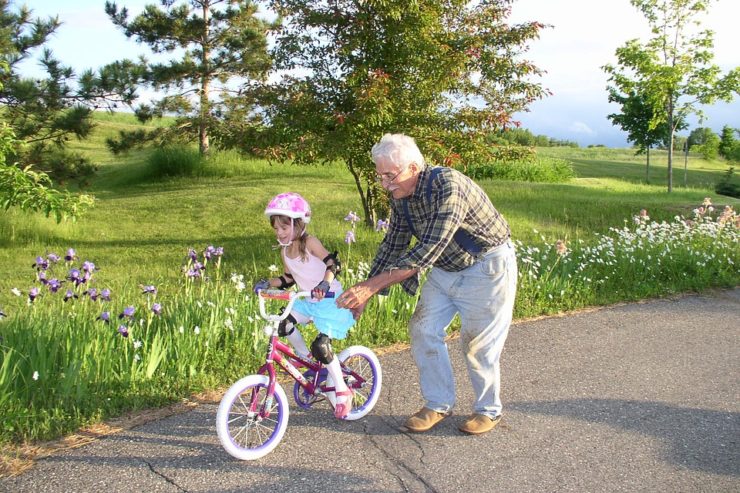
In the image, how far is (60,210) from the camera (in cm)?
694

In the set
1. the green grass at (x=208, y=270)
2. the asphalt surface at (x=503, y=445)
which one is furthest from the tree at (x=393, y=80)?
the asphalt surface at (x=503, y=445)

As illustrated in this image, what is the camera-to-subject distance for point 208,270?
991cm

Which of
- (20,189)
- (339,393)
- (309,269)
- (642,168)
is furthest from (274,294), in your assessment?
(642,168)

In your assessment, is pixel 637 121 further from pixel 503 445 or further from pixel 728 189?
pixel 503 445

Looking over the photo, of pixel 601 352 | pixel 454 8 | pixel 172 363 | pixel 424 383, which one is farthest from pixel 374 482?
pixel 454 8

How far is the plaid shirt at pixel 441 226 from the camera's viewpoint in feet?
12.6

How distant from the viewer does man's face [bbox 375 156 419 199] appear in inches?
149

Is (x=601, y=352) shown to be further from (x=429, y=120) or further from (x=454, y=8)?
(x=454, y=8)

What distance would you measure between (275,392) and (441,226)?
1.28 m

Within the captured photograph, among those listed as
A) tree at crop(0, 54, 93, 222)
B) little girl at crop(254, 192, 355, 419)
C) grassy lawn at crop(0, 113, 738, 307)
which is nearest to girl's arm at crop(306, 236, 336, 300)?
little girl at crop(254, 192, 355, 419)

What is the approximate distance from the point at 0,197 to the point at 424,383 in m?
4.71

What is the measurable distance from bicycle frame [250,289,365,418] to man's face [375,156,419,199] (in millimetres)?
747

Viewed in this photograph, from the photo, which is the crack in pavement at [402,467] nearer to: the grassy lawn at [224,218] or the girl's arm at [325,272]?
the girl's arm at [325,272]

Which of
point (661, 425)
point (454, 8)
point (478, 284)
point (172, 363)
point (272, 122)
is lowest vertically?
point (661, 425)
